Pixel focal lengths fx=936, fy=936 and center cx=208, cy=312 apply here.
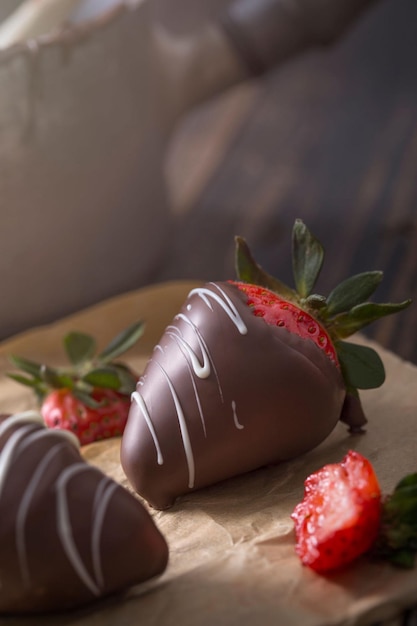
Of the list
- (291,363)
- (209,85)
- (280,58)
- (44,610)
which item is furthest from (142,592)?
(280,58)

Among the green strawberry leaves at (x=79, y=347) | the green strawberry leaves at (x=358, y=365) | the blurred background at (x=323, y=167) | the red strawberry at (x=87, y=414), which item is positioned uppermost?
the green strawberry leaves at (x=79, y=347)

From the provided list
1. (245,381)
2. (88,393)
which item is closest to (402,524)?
(245,381)

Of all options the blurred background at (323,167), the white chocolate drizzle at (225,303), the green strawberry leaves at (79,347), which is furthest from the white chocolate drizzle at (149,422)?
the blurred background at (323,167)

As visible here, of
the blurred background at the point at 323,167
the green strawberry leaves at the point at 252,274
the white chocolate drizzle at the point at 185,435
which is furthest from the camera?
the blurred background at the point at 323,167

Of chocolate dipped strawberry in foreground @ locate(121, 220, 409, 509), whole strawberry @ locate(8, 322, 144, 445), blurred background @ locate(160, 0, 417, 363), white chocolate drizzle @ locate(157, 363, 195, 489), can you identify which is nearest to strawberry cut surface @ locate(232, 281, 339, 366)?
chocolate dipped strawberry in foreground @ locate(121, 220, 409, 509)

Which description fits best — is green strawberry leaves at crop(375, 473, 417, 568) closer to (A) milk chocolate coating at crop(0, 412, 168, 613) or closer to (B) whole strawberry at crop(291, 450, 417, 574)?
(B) whole strawberry at crop(291, 450, 417, 574)

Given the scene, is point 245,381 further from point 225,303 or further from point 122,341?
point 122,341

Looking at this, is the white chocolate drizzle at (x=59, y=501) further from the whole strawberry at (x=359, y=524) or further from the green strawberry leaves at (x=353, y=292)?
the green strawberry leaves at (x=353, y=292)

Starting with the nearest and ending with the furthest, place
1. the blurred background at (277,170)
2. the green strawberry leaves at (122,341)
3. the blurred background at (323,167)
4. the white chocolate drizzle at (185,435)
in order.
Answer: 1. the white chocolate drizzle at (185,435)
2. the green strawberry leaves at (122,341)
3. the blurred background at (277,170)
4. the blurred background at (323,167)
